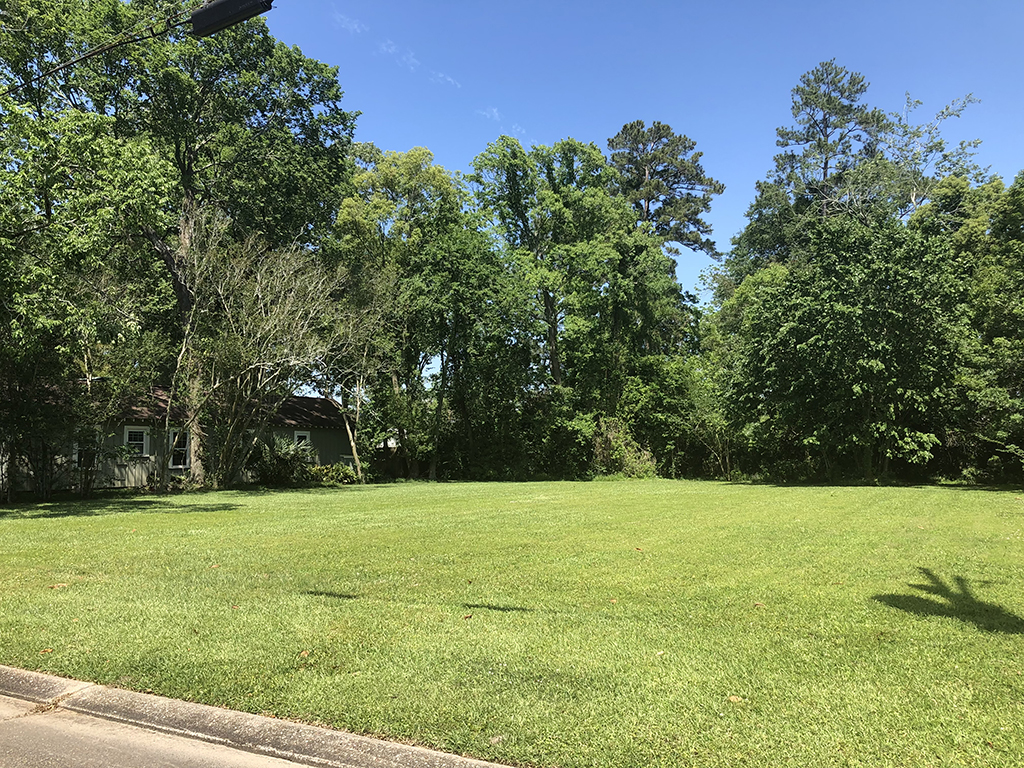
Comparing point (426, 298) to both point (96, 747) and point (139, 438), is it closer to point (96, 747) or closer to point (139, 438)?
point (139, 438)

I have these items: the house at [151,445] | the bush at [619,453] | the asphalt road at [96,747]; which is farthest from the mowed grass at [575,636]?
the bush at [619,453]

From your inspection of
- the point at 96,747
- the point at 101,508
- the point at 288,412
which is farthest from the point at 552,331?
the point at 96,747

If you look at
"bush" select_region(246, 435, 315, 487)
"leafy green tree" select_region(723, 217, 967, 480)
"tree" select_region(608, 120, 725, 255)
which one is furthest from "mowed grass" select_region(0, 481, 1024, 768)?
"tree" select_region(608, 120, 725, 255)

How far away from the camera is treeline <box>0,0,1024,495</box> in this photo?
1584cm

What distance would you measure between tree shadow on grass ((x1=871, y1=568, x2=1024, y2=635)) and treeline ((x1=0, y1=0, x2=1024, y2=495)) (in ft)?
49.3

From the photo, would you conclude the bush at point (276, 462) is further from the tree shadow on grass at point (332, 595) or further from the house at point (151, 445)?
the tree shadow on grass at point (332, 595)

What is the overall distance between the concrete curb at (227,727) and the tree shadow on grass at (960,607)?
4217 mm

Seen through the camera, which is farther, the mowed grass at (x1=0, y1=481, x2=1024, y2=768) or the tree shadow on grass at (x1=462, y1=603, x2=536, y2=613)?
the tree shadow on grass at (x1=462, y1=603, x2=536, y2=613)

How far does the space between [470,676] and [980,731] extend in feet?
8.62

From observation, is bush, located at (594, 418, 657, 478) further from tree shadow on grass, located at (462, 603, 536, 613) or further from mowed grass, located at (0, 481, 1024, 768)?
tree shadow on grass, located at (462, 603, 536, 613)

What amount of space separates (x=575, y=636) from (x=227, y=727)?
2302mm

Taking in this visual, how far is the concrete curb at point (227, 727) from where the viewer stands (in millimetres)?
2861

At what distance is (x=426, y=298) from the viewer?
92.4 feet

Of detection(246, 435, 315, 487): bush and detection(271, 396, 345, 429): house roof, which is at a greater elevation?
detection(271, 396, 345, 429): house roof
